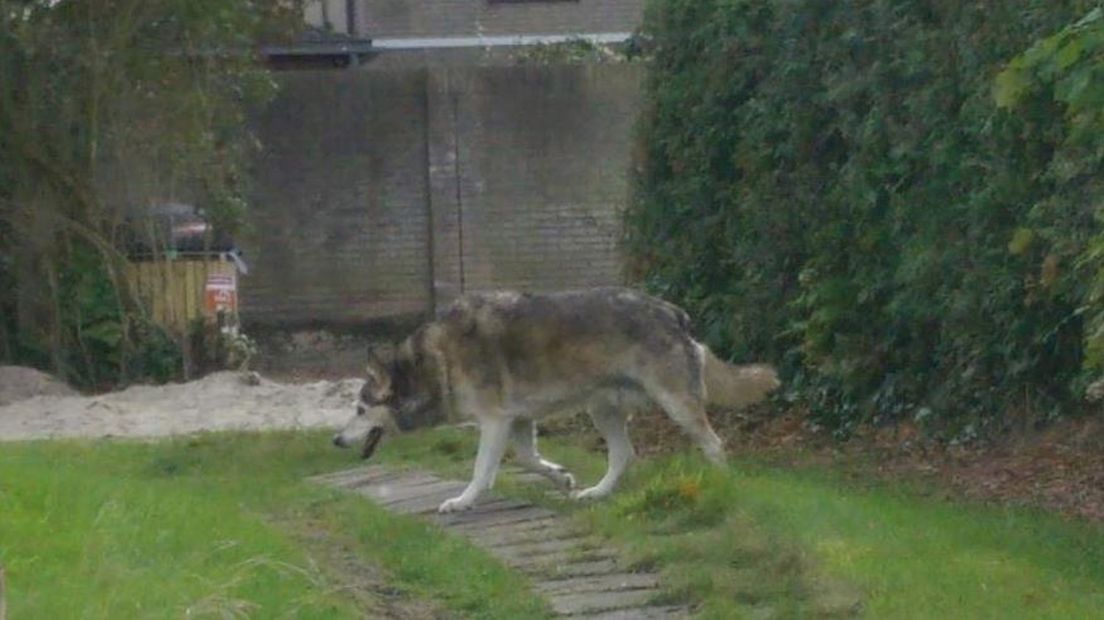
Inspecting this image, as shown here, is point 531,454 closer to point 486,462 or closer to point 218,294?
point 486,462

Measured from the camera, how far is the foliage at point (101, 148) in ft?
67.1

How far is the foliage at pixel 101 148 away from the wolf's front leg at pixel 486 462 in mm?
9588

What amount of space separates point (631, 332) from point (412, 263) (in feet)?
43.6

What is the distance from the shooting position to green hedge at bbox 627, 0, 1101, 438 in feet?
40.9

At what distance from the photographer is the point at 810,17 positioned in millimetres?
14867

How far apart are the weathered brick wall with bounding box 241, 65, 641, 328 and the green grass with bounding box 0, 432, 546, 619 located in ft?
36.3

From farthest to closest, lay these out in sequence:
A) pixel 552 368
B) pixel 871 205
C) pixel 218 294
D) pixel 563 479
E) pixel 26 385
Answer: pixel 218 294, pixel 26 385, pixel 871 205, pixel 563 479, pixel 552 368

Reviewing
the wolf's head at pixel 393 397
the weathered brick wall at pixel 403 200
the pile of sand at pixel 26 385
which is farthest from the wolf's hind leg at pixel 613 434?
the weathered brick wall at pixel 403 200

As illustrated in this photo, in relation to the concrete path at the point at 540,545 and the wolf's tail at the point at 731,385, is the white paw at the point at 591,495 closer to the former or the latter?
the concrete path at the point at 540,545

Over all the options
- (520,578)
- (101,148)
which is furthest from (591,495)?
(101,148)

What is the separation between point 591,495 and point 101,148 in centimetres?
1036

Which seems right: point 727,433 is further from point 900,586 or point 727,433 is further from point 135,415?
point 900,586

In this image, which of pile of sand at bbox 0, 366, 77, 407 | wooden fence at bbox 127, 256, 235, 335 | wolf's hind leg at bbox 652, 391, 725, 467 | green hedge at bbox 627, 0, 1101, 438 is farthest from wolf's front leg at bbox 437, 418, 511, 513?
wooden fence at bbox 127, 256, 235, 335

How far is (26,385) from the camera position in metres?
20.2
